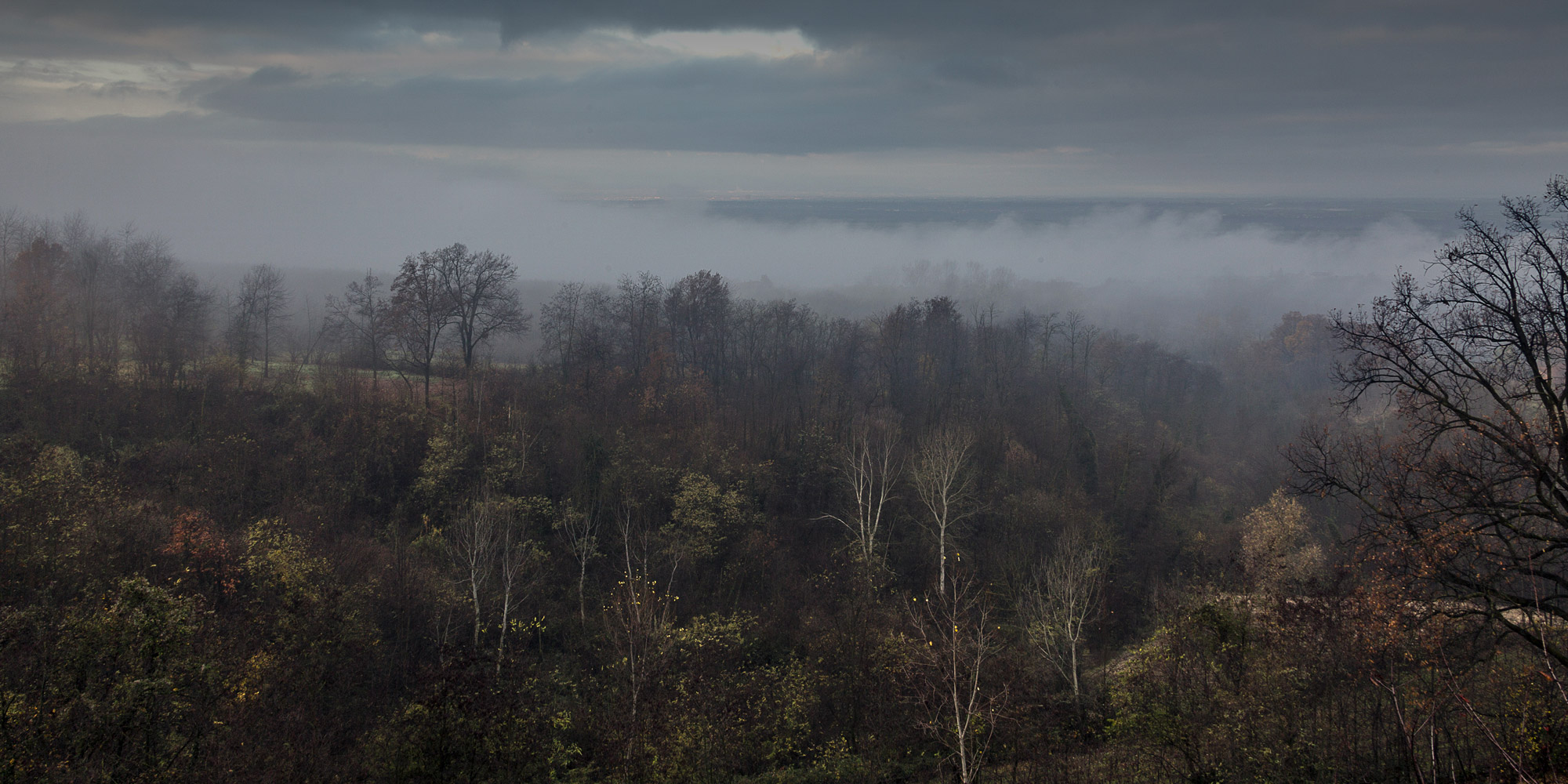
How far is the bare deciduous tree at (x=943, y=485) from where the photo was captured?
3450 centimetres

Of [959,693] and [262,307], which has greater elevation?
[262,307]

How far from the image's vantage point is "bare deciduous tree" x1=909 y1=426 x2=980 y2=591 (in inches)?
1358

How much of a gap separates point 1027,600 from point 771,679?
14818 mm

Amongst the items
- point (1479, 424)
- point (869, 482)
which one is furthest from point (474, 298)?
point (1479, 424)

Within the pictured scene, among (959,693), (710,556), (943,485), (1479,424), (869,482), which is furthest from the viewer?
(869,482)

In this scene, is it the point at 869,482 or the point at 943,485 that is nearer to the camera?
the point at 943,485

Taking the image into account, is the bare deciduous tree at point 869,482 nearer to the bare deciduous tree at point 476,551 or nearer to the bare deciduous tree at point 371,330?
the bare deciduous tree at point 476,551

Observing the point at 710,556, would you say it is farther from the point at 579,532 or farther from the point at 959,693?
the point at 959,693

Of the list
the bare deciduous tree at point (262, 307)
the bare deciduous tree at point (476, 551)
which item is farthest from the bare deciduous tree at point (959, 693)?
the bare deciduous tree at point (262, 307)

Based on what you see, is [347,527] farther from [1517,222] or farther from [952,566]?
[1517,222]

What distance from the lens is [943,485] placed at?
3422 centimetres

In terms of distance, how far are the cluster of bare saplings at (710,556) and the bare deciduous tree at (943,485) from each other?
0.55m

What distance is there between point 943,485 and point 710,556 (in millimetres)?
13113

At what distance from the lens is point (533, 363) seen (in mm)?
58562
